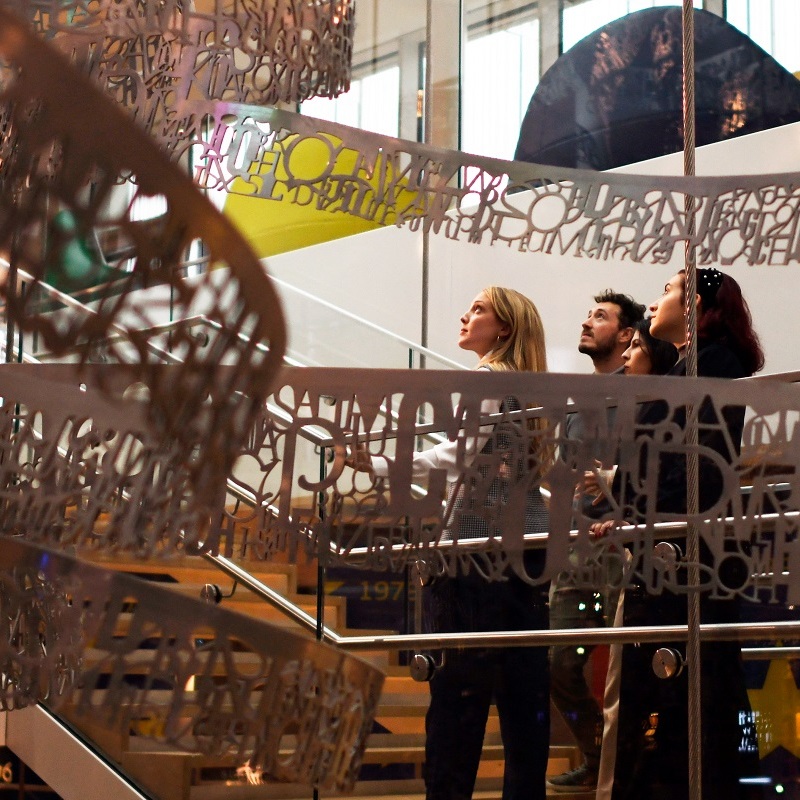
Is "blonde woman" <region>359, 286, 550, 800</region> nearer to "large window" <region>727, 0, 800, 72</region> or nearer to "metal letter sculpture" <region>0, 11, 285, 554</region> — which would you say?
"metal letter sculpture" <region>0, 11, 285, 554</region>

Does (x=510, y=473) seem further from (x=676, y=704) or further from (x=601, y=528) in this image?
(x=676, y=704)

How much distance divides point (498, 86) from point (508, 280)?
3.01ft

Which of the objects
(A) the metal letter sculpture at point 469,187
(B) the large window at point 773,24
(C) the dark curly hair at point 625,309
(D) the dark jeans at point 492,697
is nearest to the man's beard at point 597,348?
(C) the dark curly hair at point 625,309

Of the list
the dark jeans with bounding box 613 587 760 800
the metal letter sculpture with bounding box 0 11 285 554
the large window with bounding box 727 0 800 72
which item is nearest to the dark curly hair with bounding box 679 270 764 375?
the dark jeans with bounding box 613 587 760 800

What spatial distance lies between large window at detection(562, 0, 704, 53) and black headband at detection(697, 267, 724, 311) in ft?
8.70

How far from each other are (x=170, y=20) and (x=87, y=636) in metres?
1.08

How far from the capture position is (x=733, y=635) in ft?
7.04

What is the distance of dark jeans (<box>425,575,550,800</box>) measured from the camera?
2.29 m

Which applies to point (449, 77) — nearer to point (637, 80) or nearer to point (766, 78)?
point (637, 80)

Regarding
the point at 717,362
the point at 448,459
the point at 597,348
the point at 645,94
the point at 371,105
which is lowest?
the point at 448,459

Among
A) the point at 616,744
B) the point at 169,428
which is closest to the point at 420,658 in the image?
the point at 616,744

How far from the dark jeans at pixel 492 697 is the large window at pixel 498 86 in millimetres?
3317

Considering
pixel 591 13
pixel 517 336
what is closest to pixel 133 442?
pixel 517 336

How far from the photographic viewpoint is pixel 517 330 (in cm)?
271
